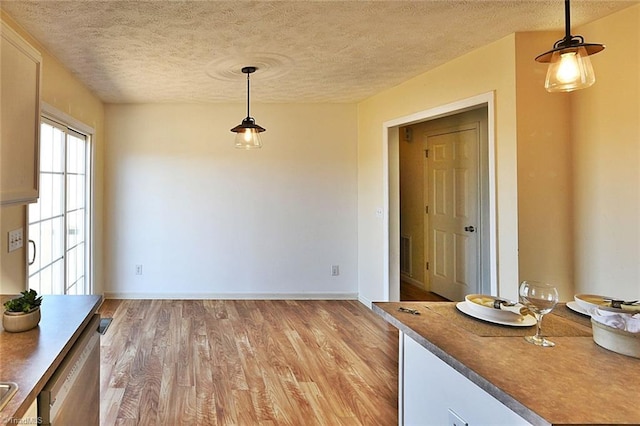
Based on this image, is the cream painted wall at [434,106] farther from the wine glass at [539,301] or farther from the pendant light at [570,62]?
the wine glass at [539,301]

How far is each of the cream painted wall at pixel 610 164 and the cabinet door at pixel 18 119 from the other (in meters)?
3.20

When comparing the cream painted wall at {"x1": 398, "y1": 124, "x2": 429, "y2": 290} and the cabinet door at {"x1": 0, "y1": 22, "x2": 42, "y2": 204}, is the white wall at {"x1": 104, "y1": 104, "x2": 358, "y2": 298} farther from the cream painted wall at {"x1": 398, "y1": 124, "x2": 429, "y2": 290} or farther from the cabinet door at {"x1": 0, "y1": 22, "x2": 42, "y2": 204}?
the cabinet door at {"x1": 0, "y1": 22, "x2": 42, "y2": 204}

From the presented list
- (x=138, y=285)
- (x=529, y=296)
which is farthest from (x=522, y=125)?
(x=138, y=285)

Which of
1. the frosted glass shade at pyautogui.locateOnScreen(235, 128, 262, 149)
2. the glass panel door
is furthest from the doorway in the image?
the glass panel door

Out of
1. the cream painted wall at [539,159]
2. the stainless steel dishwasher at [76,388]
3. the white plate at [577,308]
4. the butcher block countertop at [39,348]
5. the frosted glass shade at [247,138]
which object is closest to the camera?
the butcher block countertop at [39,348]

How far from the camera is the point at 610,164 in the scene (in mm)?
2359

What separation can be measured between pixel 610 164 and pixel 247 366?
9.45ft

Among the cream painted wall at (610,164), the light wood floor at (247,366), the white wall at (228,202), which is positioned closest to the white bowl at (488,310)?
the light wood floor at (247,366)

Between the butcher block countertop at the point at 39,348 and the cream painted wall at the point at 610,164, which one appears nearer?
the butcher block countertop at the point at 39,348

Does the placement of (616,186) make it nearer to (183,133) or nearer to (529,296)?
(529,296)

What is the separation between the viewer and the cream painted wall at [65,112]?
237 cm

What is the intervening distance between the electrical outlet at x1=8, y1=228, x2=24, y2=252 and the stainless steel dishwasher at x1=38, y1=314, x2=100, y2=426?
43.3 inches

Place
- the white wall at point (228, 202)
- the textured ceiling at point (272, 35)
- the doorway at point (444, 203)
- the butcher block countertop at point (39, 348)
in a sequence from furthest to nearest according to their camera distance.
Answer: the white wall at point (228, 202)
the doorway at point (444, 203)
the textured ceiling at point (272, 35)
the butcher block countertop at point (39, 348)

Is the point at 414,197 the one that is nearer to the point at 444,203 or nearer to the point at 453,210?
the point at 444,203
